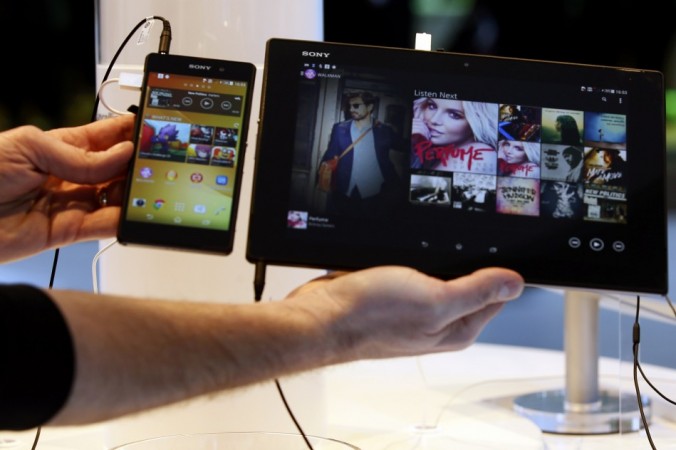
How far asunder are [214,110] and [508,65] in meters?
0.29

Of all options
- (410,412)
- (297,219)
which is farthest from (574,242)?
(410,412)

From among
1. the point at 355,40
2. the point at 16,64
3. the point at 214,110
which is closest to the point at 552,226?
the point at 214,110

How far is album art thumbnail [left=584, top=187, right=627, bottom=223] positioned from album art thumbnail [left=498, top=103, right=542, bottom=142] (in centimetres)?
7

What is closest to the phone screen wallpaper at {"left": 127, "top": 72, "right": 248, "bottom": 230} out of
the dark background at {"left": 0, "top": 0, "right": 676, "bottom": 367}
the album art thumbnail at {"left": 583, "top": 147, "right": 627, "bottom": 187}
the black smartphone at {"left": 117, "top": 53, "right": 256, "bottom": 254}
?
the black smartphone at {"left": 117, "top": 53, "right": 256, "bottom": 254}

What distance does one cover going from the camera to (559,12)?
11.1 feet

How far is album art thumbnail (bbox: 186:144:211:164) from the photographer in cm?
90

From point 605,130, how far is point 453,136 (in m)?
0.15

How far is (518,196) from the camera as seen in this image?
2.89 ft

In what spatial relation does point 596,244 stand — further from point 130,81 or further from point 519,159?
point 130,81

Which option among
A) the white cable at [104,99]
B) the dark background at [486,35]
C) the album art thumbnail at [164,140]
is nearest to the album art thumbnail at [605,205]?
the album art thumbnail at [164,140]

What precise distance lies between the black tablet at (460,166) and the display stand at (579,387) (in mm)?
456

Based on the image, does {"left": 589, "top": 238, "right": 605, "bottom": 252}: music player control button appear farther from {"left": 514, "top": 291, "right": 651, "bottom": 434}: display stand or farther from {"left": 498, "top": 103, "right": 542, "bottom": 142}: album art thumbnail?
{"left": 514, "top": 291, "right": 651, "bottom": 434}: display stand

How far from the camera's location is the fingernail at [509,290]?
30.6 inches

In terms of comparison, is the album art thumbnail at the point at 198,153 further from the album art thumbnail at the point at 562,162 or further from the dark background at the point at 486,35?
the dark background at the point at 486,35
